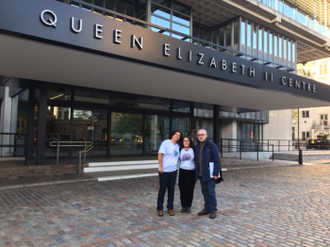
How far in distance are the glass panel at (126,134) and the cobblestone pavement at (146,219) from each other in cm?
567

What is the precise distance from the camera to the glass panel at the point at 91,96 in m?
11.6

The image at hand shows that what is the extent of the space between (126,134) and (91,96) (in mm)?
2706

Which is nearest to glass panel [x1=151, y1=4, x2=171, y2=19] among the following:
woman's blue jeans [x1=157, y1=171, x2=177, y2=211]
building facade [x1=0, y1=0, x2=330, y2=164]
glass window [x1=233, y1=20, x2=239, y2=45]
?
building facade [x1=0, y1=0, x2=330, y2=164]

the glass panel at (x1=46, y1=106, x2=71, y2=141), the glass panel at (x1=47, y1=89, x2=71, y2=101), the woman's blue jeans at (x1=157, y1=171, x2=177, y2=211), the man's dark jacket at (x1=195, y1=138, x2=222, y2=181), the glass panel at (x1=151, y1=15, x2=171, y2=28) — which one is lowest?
the woman's blue jeans at (x1=157, y1=171, x2=177, y2=211)

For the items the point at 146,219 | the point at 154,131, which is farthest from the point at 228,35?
the point at 146,219

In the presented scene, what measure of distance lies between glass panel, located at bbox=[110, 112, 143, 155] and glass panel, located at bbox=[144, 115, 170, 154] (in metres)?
0.40

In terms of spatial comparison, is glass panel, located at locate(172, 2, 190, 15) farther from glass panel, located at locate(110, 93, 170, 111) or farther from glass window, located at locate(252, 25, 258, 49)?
glass window, located at locate(252, 25, 258, 49)

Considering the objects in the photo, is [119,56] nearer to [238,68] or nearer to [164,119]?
[238,68]

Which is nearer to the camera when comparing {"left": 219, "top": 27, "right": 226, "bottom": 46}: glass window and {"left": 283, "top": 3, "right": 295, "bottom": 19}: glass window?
{"left": 219, "top": 27, "right": 226, "bottom": 46}: glass window

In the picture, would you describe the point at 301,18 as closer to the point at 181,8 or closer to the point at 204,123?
the point at 181,8

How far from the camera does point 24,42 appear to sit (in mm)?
5504

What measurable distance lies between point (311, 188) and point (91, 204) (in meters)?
6.78

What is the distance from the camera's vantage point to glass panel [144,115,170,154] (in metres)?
14.0

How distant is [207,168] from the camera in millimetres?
4797
